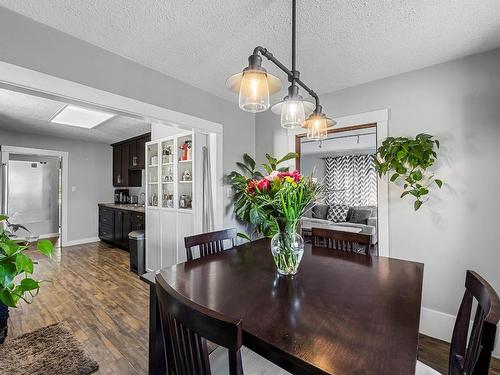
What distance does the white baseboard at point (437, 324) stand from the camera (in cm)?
212

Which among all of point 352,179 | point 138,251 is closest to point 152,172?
point 138,251

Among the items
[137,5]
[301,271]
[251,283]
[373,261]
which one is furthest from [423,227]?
[137,5]

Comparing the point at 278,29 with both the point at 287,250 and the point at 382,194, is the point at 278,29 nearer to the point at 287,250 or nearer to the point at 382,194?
the point at 287,250

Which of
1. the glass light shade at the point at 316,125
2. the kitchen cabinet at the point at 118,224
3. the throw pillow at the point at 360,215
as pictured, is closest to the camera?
the glass light shade at the point at 316,125

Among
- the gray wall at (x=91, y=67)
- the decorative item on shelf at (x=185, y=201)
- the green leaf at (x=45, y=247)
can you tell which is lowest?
the green leaf at (x=45, y=247)

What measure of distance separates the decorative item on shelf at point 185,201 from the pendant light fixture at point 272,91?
81.6 inches

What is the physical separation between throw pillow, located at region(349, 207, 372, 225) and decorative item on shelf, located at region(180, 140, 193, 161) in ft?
13.1

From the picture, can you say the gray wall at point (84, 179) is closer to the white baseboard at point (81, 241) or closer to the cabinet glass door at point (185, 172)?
the white baseboard at point (81, 241)

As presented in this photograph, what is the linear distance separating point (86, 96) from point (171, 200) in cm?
193

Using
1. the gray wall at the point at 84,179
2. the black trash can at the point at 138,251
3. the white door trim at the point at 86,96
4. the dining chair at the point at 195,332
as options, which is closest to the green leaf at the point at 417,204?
the dining chair at the point at 195,332

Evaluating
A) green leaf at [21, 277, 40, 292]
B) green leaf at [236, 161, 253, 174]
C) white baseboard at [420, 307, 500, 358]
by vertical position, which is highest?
green leaf at [236, 161, 253, 174]

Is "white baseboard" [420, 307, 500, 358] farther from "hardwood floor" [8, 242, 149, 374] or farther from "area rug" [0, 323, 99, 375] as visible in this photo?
"area rug" [0, 323, 99, 375]

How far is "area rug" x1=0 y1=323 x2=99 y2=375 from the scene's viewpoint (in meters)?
1.75

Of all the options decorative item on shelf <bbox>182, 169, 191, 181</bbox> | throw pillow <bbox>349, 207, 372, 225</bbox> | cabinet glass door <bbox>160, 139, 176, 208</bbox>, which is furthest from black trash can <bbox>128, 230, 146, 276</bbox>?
throw pillow <bbox>349, 207, 372, 225</bbox>
